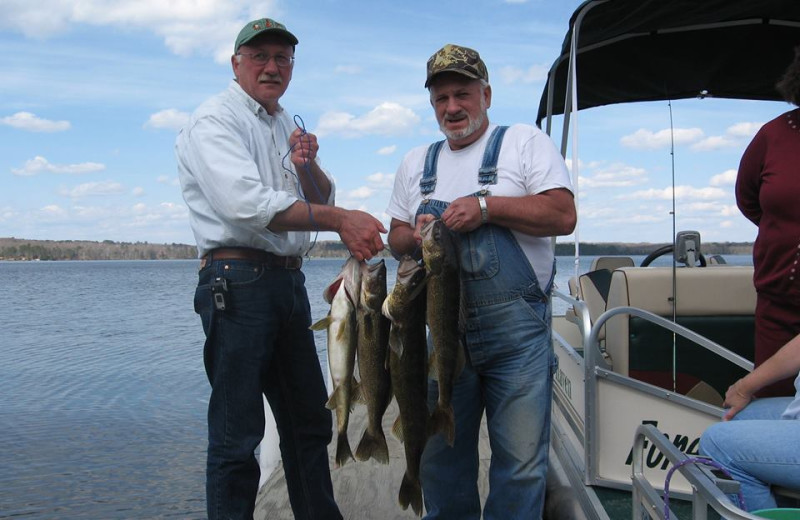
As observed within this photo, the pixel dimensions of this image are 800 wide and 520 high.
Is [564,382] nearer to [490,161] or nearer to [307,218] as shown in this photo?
[490,161]

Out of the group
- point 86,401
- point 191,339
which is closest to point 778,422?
point 86,401

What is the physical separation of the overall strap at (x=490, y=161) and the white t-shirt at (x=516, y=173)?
2cm

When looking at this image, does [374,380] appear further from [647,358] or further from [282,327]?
[647,358]

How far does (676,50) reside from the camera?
7.19m

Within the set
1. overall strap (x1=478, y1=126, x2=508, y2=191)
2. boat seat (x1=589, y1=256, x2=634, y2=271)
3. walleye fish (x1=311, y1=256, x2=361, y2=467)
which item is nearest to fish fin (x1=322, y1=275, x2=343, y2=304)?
walleye fish (x1=311, y1=256, x2=361, y2=467)

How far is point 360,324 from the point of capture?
2965mm

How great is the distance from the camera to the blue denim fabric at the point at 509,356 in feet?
10.1

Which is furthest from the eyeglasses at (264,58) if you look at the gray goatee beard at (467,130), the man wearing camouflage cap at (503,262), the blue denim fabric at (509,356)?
the blue denim fabric at (509,356)

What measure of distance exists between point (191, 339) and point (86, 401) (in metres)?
10.0

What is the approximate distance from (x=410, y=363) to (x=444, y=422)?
0.31 m

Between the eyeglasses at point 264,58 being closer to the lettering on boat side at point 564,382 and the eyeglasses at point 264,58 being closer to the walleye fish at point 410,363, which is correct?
the walleye fish at point 410,363

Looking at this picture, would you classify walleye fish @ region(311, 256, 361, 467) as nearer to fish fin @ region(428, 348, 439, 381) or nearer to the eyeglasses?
fish fin @ region(428, 348, 439, 381)

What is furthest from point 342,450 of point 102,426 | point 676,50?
point 102,426

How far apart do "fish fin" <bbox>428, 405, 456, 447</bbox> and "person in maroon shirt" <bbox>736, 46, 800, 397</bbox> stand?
48.3 inches
